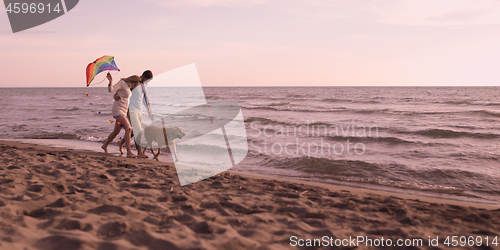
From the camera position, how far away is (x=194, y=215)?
336 cm

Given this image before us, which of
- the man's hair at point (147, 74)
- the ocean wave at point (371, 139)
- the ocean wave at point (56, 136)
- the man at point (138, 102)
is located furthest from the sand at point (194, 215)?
the ocean wave at point (56, 136)

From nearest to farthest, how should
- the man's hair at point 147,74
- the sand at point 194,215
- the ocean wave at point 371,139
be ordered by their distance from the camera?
the sand at point 194,215
the man's hair at point 147,74
the ocean wave at point 371,139

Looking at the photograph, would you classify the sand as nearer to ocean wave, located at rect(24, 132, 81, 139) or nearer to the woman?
the woman

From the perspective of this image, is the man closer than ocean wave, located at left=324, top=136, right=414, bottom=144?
Yes

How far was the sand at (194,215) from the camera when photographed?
8.81ft

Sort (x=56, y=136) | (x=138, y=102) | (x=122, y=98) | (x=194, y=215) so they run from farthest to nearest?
(x=56, y=136), (x=138, y=102), (x=122, y=98), (x=194, y=215)

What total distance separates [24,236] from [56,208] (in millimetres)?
729

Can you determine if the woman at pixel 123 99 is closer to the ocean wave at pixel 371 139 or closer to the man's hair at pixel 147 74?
the man's hair at pixel 147 74

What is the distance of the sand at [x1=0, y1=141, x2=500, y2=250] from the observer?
2.69 meters

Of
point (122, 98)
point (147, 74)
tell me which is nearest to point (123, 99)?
point (122, 98)

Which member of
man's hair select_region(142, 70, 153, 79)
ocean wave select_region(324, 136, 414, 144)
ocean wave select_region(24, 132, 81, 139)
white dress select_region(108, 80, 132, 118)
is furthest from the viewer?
ocean wave select_region(24, 132, 81, 139)

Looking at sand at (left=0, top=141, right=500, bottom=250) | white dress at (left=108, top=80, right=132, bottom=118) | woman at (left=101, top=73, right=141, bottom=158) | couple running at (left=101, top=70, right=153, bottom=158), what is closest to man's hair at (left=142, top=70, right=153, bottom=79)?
couple running at (left=101, top=70, right=153, bottom=158)

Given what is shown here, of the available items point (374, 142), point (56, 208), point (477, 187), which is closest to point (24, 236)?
point (56, 208)

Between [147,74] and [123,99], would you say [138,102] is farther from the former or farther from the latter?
[147,74]
